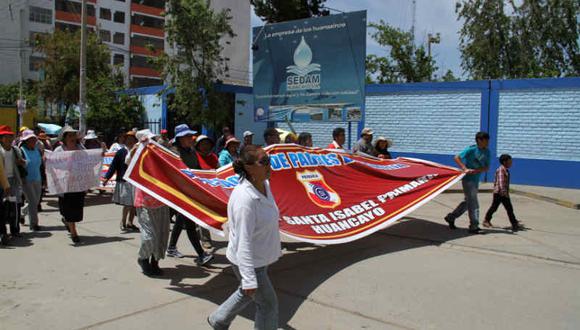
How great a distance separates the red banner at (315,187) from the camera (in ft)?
19.1

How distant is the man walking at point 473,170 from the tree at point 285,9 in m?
26.6

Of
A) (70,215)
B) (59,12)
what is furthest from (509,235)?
(59,12)

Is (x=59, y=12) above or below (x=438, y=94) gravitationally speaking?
above

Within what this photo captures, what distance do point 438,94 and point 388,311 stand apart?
48.6 feet

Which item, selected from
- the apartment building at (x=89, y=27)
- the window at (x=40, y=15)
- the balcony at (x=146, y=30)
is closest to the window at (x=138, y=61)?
the apartment building at (x=89, y=27)

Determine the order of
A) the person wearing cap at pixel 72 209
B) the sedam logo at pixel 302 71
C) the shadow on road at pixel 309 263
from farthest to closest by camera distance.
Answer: the sedam logo at pixel 302 71 < the person wearing cap at pixel 72 209 < the shadow on road at pixel 309 263

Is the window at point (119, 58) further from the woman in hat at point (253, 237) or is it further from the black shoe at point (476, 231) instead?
the woman in hat at point (253, 237)

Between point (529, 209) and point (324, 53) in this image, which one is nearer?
point (529, 209)

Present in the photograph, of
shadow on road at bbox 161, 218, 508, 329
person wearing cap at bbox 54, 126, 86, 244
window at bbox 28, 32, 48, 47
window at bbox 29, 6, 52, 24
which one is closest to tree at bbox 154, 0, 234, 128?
window at bbox 28, 32, 48, 47

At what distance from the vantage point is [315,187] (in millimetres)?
7641

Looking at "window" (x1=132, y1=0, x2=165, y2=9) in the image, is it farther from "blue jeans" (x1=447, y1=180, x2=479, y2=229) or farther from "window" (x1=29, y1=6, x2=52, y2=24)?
"blue jeans" (x1=447, y1=180, x2=479, y2=229)

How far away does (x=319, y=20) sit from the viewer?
17.0 m

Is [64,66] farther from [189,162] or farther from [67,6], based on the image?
[67,6]

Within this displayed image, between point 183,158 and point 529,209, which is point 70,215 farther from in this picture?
point 529,209
